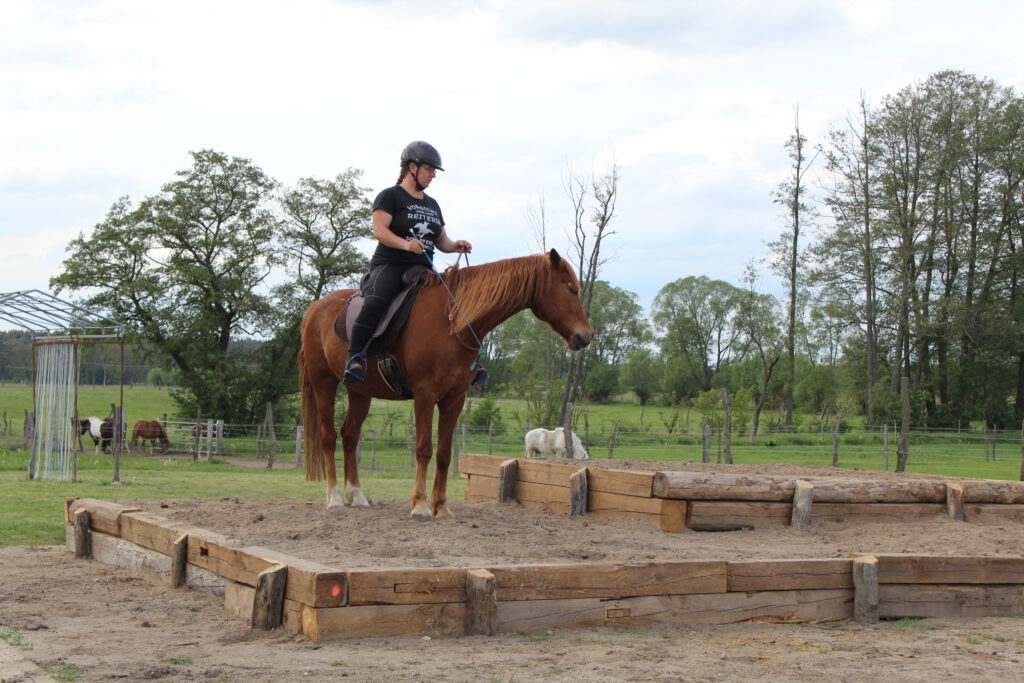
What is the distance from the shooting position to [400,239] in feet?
21.9

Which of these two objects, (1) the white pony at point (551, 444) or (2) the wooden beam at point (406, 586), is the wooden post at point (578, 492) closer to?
(2) the wooden beam at point (406, 586)

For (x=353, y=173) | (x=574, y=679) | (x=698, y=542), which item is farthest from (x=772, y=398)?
(x=574, y=679)

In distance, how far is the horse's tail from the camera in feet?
25.3

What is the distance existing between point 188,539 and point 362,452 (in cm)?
2199

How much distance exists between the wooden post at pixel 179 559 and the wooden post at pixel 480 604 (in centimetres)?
228

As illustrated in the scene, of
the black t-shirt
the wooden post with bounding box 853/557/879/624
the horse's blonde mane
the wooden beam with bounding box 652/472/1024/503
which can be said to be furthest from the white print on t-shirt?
the wooden post with bounding box 853/557/879/624

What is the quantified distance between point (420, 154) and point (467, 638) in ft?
12.5

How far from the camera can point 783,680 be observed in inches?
154

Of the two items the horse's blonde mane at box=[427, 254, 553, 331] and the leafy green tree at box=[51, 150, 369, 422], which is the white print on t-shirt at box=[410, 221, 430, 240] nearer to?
the horse's blonde mane at box=[427, 254, 553, 331]

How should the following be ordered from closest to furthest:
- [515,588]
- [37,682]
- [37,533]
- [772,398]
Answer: [37,682]
[515,588]
[37,533]
[772,398]

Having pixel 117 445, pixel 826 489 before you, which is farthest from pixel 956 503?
pixel 117 445

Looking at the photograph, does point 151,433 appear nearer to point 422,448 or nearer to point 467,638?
point 422,448

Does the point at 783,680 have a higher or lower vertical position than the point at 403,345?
lower

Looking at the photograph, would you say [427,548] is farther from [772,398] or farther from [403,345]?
[772,398]
